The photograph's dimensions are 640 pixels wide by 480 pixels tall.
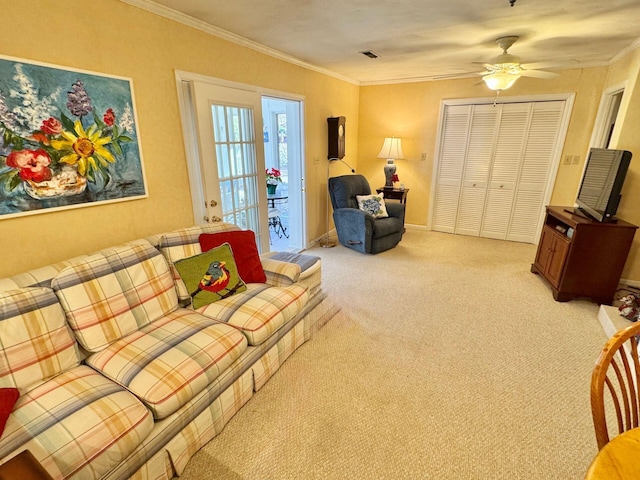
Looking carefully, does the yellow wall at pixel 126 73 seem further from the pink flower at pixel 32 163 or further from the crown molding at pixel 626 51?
the crown molding at pixel 626 51

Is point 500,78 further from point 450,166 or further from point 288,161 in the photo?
point 288,161

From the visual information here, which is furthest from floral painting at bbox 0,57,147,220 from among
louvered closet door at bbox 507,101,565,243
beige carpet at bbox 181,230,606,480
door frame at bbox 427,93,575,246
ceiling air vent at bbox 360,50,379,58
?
louvered closet door at bbox 507,101,565,243

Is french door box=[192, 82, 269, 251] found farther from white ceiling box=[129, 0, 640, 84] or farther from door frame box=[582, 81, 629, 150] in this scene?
door frame box=[582, 81, 629, 150]

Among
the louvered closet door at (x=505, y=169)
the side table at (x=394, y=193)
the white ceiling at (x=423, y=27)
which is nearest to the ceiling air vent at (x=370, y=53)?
the white ceiling at (x=423, y=27)

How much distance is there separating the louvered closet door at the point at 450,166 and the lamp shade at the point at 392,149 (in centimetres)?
67

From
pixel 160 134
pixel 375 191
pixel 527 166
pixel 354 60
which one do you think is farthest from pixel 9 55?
pixel 527 166

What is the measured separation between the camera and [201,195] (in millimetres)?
2641

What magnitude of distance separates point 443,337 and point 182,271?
6.57 ft

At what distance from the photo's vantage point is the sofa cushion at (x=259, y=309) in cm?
187

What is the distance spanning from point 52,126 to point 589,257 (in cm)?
414

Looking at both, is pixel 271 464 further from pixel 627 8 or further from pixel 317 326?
pixel 627 8

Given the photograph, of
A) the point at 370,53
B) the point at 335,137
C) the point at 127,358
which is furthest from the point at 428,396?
the point at 335,137

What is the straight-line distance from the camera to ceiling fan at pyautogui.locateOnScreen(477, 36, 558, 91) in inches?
110

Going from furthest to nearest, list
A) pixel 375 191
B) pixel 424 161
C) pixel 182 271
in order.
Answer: pixel 375 191, pixel 424 161, pixel 182 271
